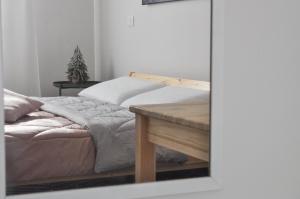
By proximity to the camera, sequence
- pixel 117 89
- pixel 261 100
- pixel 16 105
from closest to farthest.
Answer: pixel 16 105
pixel 117 89
pixel 261 100

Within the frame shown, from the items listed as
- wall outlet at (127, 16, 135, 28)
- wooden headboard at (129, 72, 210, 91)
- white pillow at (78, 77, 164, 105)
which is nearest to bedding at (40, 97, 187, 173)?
white pillow at (78, 77, 164, 105)

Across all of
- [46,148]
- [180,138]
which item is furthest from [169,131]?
[46,148]

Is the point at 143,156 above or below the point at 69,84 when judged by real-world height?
below

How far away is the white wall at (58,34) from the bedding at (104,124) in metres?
0.04

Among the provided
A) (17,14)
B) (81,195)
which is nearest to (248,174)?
(81,195)

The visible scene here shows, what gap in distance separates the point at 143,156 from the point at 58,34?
1.42ft

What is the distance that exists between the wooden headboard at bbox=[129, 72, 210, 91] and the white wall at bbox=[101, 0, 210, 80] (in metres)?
0.02

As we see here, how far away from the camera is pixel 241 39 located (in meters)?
1.67

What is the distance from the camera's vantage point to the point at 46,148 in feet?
4.92

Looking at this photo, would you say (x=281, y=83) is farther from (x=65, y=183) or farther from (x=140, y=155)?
(x=65, y=183)

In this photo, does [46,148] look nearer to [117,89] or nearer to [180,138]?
[117,89]

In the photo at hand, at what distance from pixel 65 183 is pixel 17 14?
0.49 m

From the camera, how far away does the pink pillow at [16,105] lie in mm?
1457

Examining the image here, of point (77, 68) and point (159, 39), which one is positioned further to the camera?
point (159, 39)
